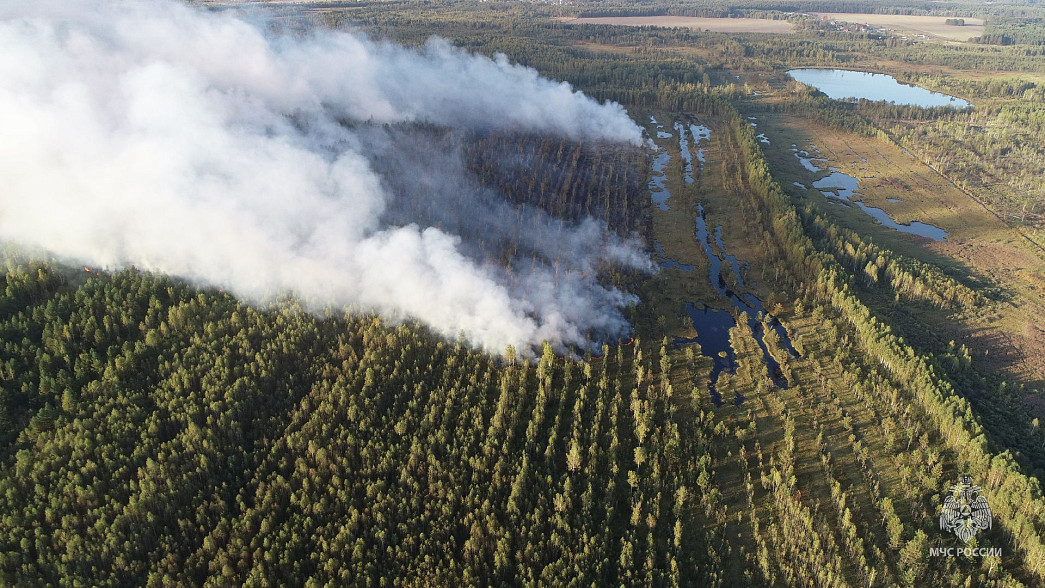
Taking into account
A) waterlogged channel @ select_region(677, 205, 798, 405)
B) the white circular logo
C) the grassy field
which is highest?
the grassy field

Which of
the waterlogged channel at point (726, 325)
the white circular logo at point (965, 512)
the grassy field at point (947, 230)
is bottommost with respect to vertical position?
the white circular logo at point (965, 512)

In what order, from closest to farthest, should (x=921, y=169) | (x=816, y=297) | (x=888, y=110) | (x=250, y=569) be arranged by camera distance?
1. (x=250, y=569)
2. (x=816, y=297)
3. (x=921, y=169)
4. (x=888, y=110)

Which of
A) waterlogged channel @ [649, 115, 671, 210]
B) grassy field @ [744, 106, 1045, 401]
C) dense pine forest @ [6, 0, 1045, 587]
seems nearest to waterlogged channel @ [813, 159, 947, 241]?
grassy field @ [744, 106, 1045, 401]

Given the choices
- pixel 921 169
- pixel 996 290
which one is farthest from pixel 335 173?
pixel 921 169

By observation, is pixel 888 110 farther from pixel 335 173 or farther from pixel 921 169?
pixel 335 173

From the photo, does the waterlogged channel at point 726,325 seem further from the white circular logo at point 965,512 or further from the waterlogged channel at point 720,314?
the white circular logo at point 965,512

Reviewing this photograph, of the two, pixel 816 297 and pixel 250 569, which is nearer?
pixel 250 569

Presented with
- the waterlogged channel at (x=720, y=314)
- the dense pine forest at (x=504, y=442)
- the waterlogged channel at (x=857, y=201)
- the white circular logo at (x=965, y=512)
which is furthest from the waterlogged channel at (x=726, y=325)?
the waterlogged channel at (x=857, y=201)

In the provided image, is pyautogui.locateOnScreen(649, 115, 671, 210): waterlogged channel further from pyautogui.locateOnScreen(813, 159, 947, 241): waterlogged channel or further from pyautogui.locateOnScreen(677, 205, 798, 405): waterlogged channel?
pyautogui.locateOnScreen(813, 159, 947, 241): waterlogged channel

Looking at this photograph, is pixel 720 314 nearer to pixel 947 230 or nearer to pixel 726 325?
pixel 726 325
